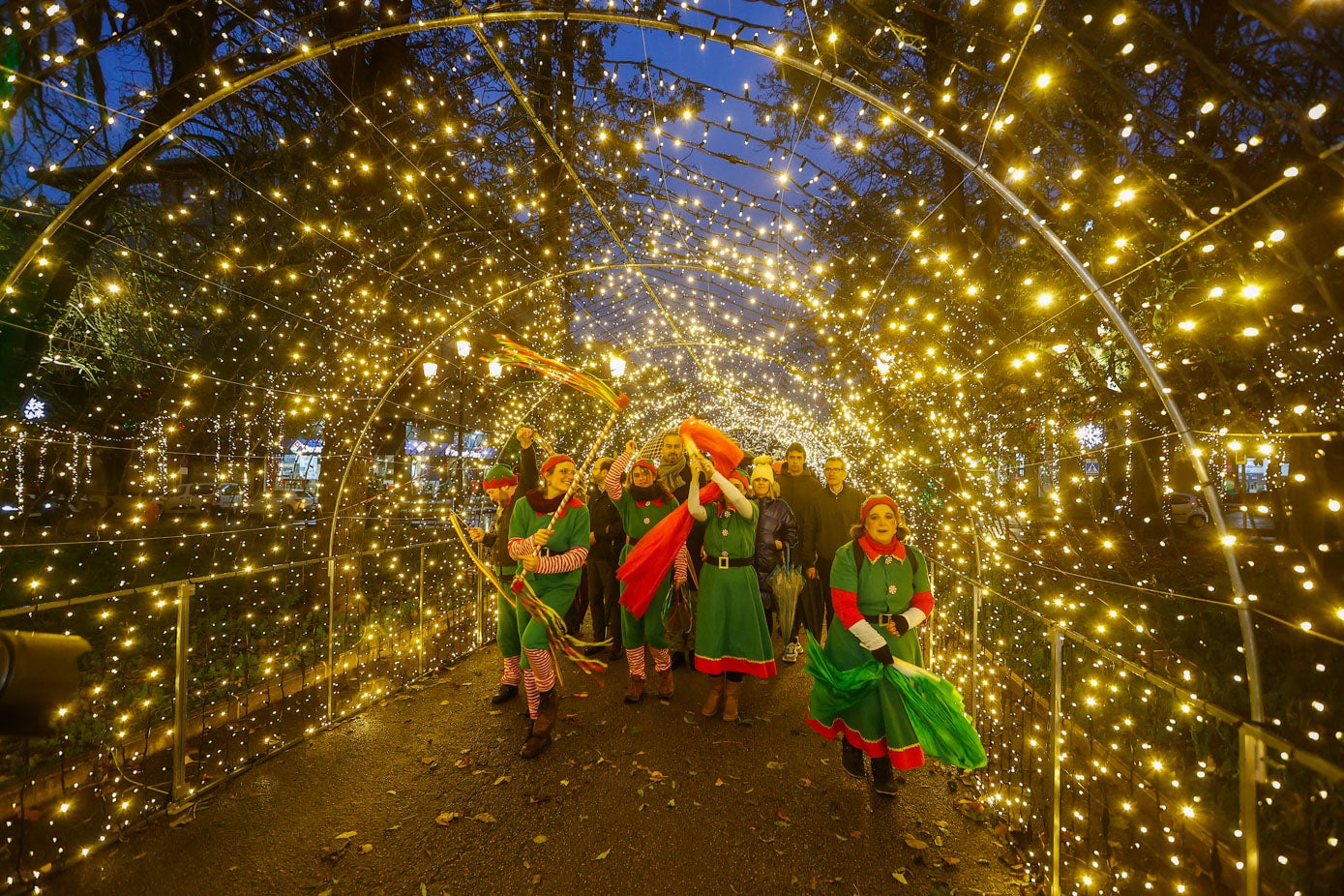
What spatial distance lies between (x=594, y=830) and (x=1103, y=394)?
5.90 meters

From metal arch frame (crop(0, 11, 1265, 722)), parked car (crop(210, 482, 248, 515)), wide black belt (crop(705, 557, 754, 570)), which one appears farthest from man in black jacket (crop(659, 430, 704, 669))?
parked car (crop(210, 482, 248, 515))

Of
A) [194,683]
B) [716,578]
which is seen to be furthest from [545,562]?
[194,683]

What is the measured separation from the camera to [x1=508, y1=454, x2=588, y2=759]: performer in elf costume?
14.7 ft

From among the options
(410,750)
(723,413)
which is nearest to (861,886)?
(410,750)

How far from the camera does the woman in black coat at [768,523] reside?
18.9 feet

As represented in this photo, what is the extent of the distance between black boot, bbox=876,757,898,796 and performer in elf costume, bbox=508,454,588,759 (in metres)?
2.33

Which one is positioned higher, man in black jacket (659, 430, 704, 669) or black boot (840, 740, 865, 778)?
man in black jacket (659, 430, 704, 669)

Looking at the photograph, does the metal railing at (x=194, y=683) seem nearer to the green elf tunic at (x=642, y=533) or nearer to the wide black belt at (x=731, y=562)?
the green elf tunic at (x=642, y=533)

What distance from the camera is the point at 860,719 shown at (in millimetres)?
3809

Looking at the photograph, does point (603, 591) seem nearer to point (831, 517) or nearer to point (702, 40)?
point (831, 517)

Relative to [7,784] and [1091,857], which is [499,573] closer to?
[7,784]

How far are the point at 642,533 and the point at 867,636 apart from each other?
8.55ft

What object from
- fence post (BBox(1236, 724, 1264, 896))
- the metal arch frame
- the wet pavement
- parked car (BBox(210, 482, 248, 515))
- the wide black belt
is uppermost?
the metal arch frame

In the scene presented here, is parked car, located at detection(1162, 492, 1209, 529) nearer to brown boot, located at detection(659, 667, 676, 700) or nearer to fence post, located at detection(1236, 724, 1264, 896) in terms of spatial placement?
brown boot, located at detection(659, 667, 676, 700)
